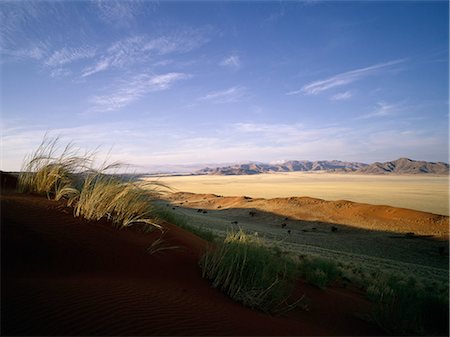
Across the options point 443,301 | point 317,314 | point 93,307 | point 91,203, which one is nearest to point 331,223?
point 443,301

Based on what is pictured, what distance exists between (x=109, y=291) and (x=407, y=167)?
14825cm

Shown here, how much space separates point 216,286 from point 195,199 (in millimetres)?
38342

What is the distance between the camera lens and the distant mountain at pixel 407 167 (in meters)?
116

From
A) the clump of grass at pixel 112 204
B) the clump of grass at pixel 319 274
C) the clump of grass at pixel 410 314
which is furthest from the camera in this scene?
the clump of grass at pixel 319 274

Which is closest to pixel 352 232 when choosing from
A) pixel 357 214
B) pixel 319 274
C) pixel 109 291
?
pixel 357 214

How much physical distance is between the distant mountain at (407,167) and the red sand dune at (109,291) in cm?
13432

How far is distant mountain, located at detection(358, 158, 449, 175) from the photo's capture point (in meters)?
116

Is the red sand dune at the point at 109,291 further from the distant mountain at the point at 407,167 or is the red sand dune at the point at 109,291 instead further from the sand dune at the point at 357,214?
the distant mountain at the point at 407,167

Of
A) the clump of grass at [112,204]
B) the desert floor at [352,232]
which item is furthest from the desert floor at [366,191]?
the clump of grass at [112,204]

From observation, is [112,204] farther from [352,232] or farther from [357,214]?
[357,214]

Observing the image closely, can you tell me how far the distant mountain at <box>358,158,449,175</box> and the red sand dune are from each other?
134m

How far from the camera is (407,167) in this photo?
4953 inches

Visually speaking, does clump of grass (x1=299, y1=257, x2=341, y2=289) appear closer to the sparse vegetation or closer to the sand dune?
the sparse vegetation

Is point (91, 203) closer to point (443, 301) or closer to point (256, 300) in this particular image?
point (256, 300)
